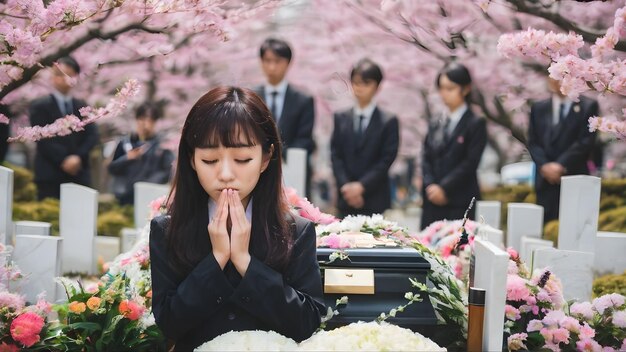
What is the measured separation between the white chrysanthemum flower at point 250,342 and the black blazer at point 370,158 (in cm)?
515

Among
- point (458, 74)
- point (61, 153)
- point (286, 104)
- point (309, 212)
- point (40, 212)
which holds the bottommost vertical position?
point (40, 212)

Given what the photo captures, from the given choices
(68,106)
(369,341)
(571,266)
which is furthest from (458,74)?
(369,341)

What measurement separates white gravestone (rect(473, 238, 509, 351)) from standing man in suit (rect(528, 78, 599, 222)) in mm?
4386

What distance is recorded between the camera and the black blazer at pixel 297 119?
Answer: 843 cm

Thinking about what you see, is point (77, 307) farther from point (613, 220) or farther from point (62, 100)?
point (613, 220)

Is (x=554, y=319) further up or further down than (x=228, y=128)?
further down

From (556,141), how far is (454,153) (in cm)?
96

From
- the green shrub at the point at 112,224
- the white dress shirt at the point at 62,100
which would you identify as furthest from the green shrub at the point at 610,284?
the green shrub at the point at 112,224

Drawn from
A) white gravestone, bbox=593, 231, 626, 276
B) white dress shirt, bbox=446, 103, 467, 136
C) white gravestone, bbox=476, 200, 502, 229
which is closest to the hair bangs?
white gravestone, bbox=593, 231, 626, 276

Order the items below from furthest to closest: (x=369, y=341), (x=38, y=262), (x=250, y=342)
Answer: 1. (x=38, y=262)
2. (x=369, y=341)
3. (x=250, y=342)

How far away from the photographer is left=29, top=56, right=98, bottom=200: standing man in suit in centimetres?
851

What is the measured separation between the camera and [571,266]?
16.4 ft

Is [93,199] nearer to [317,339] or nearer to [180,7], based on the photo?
[180,7]

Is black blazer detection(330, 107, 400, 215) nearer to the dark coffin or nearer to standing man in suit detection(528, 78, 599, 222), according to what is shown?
standing man in suit detection(528, 78, 599, 222)
